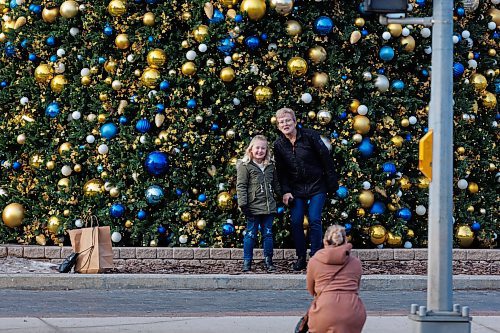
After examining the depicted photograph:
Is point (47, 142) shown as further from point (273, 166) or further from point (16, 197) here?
point (273, 166)

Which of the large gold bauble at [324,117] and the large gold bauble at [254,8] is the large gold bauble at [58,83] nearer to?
the large gold bauble at [254,8]

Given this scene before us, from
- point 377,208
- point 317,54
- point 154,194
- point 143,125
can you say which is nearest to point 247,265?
point 154,194

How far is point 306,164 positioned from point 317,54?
5.49ft

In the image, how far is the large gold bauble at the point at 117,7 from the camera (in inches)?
505

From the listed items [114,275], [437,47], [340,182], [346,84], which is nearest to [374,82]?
[346,84]

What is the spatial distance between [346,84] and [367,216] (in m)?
1.72

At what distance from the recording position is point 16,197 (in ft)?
43.4

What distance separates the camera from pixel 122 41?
12867 millimetres

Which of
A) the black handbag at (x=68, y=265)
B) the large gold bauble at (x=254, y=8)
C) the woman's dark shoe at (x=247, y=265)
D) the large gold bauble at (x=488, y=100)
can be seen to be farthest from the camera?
the large gold bauble at (x=488, y=100)

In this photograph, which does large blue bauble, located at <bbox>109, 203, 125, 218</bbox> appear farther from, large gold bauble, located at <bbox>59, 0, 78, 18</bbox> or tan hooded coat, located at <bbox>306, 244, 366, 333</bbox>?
tan hooded coat, located at <bbox>306, 244, 366, 333</bbox>

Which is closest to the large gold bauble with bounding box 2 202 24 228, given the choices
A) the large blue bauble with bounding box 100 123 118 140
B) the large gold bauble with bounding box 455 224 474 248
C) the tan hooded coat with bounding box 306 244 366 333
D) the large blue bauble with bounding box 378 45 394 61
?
the large blue bauble with bounding box 100 123 118 140

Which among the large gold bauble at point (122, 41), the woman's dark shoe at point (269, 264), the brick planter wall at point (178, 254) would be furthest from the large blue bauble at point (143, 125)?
the woman's dark shoe at point (269, 264)

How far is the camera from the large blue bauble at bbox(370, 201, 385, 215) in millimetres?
12945

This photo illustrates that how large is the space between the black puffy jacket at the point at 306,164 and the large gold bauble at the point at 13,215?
3.59m
